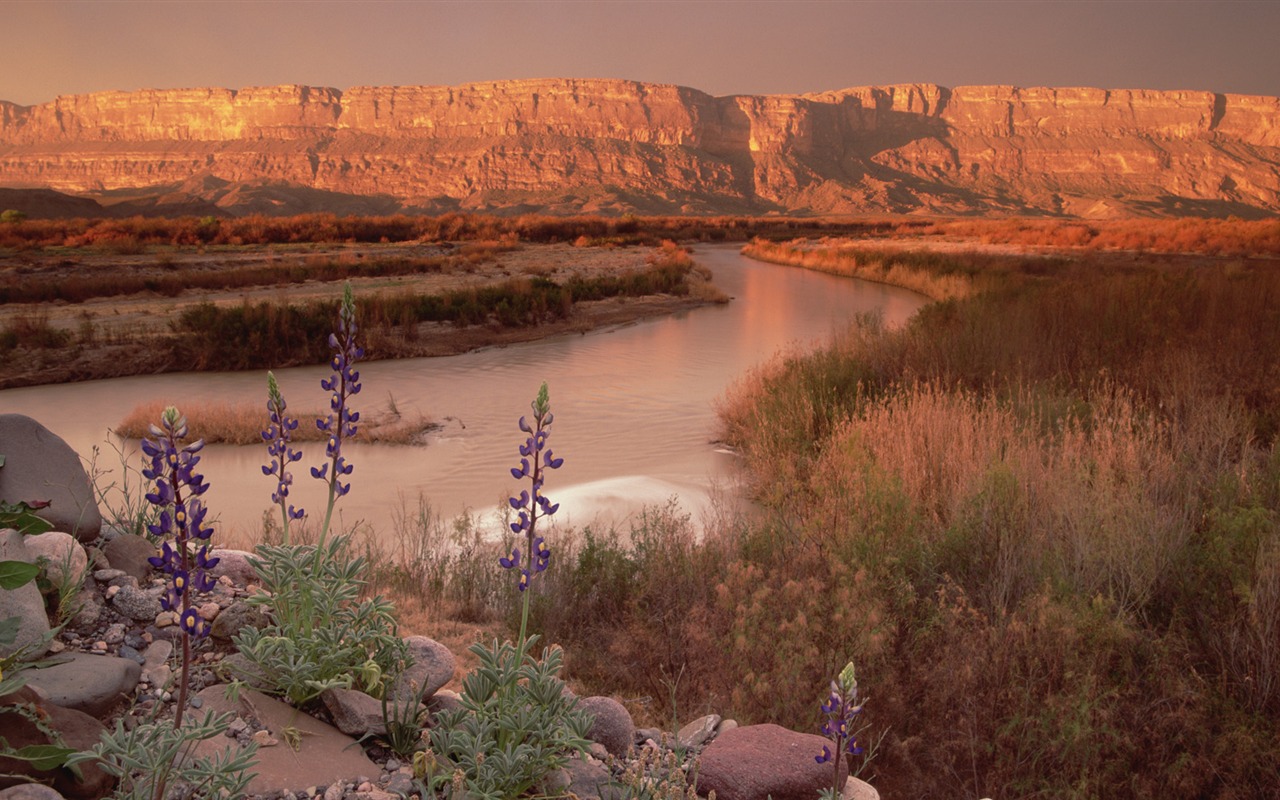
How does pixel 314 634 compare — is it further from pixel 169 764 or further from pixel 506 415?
pixel 506 415

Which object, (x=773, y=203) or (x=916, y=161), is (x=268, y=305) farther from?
(x=916, y=161)

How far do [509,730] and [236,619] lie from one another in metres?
1.29

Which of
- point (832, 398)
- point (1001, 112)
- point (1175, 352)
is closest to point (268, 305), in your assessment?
point (832, 398)

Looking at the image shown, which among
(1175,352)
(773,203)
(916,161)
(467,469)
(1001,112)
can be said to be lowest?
(467,469)

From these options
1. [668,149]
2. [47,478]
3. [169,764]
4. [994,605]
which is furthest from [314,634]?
[668,149]

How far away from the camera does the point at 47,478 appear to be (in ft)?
12.1

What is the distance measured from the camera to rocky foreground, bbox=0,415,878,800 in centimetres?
240

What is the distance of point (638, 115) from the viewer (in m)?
168

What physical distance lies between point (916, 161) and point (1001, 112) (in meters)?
28.9

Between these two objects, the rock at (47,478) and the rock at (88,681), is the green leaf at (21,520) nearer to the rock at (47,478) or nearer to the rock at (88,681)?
the rock at (47,478)

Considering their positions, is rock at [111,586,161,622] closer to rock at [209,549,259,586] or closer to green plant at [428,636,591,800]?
rock at [209,549,259,586]

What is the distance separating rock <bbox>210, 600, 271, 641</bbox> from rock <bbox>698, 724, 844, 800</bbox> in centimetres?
172

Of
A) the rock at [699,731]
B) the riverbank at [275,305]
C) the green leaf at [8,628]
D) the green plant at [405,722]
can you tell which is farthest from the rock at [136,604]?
the riverbank at [275,305]

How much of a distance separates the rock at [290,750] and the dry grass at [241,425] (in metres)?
7.97
